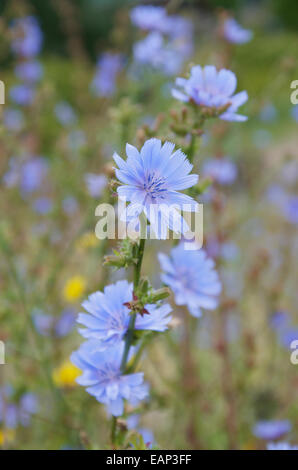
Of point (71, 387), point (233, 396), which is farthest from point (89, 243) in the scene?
point (233, 396)

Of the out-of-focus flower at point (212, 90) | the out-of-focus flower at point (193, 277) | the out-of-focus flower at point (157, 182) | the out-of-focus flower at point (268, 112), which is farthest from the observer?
the out-of-focus flower at point (268, 112)

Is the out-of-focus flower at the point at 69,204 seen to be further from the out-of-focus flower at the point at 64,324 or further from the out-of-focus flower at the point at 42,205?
the out-of-focus flower at the point at 64,324

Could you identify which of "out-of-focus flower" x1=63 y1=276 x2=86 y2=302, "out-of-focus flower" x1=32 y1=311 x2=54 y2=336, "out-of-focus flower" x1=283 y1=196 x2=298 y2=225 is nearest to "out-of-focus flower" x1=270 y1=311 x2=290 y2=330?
"out-of-focus flower" x1=283 y1=196 x2=298 y2=225

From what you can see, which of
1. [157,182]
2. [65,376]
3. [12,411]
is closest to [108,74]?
[65,376]

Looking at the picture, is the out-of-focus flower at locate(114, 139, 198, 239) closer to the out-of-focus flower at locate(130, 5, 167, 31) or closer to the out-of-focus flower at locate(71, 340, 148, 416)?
the out-of-focus flower at locate(71, 340, 148, 416)

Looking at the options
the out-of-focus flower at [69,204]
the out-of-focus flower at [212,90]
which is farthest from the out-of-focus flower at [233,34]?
the out-of-focus flower at [69,204]

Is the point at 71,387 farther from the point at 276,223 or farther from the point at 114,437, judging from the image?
the point at 276,223

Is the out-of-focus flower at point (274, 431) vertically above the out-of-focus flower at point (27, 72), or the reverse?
the out-of-focus flower at point (27, 72)

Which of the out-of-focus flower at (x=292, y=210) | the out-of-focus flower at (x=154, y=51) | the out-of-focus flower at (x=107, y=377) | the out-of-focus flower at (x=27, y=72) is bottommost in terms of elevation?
the out-of-focus flower at (x=107, y=377)
